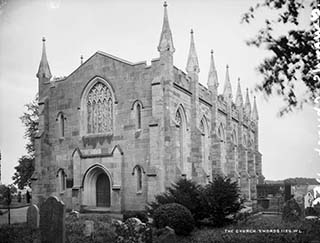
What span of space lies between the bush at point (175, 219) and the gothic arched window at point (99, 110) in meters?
9.71

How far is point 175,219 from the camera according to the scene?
1361 centimetres

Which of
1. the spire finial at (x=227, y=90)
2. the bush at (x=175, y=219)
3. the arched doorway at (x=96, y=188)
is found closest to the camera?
the bush at (x=175, y=219)

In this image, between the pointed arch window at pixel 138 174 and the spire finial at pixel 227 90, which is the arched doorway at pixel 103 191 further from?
the spire finial at pixel 227 90

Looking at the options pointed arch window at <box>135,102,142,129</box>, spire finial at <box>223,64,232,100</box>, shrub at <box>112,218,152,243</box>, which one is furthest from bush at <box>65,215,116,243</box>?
spire finial at <box>223,64,232,100</box>

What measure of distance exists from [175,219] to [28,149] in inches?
1089

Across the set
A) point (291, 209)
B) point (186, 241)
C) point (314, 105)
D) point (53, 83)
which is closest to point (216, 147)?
point (291, 209)

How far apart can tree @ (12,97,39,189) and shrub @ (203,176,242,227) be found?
976 inches

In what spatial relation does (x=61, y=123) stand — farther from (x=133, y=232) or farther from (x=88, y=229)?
(x=133, y=232)

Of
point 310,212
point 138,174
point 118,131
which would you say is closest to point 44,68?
point 118,131

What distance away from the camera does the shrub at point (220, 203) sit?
15914 mm

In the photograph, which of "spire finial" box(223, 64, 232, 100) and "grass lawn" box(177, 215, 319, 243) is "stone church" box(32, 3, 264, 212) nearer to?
"grass lawn" box(177, 215, 319, 243)

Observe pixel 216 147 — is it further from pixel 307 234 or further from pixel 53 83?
pixel 307 234

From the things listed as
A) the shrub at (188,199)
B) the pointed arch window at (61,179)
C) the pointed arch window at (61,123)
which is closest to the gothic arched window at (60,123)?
the pointed arch window at (61,123)

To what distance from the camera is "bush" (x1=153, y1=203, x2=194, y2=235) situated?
44.7 feet
